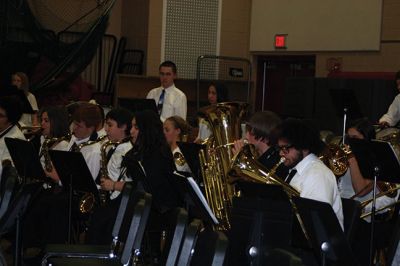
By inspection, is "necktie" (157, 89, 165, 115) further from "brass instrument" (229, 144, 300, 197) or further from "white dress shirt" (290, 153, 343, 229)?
"white dress shirt" (290, 153, 343, 229)

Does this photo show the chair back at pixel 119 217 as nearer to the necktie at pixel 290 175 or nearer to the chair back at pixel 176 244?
the necktie at pixel 290 175

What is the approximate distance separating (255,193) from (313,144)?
1.63 ft

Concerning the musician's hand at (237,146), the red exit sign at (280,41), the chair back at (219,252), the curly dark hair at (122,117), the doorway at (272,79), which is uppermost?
the red exit sign at (280,41)

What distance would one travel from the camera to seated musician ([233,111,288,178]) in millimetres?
5680

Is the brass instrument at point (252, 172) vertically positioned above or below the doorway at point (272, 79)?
below

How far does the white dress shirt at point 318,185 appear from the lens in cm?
479

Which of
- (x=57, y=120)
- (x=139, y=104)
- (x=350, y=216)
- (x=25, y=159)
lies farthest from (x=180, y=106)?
(x=350, y=216)

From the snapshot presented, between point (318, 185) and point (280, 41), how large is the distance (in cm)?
911

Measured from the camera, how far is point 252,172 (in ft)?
16.6

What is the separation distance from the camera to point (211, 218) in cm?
490

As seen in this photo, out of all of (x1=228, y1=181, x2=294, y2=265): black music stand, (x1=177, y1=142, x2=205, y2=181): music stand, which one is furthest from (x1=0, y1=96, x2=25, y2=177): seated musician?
(x1=228, y1=181, x2=294, y2=265): black music stand

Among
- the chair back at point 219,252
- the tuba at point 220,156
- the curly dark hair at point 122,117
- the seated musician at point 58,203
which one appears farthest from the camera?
the seated musician at point 58,203

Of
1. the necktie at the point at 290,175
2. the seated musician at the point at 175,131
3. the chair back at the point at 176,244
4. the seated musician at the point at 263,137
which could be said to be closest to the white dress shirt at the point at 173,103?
the seated musician at the point at 175,131

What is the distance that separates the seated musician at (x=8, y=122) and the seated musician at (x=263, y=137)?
9.06 ft
